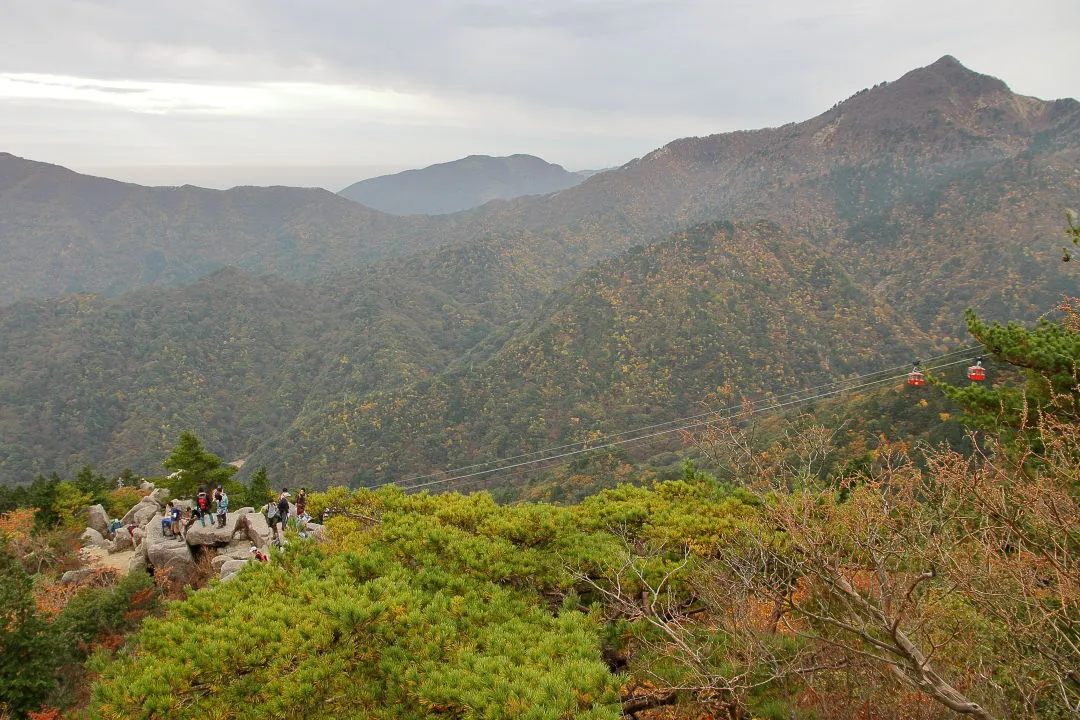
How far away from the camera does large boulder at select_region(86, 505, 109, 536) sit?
2278cm

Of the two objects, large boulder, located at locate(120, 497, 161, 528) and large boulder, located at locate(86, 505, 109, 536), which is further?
large boulder, located at locate(86, 505, 109, 536)

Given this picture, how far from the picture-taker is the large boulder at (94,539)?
2019 centimetres

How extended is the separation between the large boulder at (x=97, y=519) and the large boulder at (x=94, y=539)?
4.87ft

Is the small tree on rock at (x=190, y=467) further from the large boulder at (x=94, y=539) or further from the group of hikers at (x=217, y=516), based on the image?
the group of hikers at (x=217, y=516)

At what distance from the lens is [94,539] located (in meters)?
20.6

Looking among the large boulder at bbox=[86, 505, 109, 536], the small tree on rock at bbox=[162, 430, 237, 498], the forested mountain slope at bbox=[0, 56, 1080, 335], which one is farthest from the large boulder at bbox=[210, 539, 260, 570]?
the forested mountain slope at bbox=[0, 56, 1080, 335]

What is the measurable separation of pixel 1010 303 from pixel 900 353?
21145 mm

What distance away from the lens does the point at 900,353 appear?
78.3m

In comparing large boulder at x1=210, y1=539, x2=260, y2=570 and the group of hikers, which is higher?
the group of hikers

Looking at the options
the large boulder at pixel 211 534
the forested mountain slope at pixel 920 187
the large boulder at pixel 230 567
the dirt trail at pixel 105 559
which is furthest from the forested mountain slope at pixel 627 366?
the large boulder at pixel 230 567

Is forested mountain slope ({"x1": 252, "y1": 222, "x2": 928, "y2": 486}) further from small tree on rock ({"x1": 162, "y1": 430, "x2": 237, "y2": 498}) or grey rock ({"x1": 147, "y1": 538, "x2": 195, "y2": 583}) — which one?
grey rock ({"x1": 147, "y1": 538, "x2": 195, "y2": 583})

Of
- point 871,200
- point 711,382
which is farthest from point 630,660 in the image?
point 871,200

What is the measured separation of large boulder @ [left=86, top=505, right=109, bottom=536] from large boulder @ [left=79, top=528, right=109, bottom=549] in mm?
1484

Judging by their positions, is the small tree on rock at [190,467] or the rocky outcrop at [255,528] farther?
the small tree on rock at [190,467]
